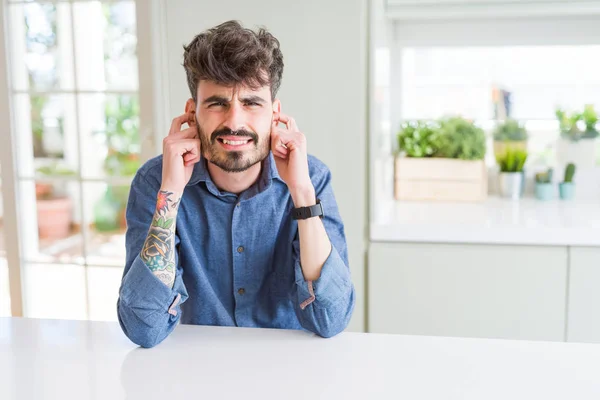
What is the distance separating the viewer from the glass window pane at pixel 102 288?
289cm

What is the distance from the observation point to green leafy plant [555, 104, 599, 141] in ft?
9.36

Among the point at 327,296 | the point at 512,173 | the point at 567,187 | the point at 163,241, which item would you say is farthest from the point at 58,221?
the point at 327,296

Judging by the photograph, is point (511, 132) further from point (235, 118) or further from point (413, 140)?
point (235, 118)

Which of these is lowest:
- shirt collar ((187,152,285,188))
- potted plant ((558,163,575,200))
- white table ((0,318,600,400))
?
white table ((0,318,600,400))

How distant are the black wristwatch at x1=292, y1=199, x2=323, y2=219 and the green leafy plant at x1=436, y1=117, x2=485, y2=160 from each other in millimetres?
1349

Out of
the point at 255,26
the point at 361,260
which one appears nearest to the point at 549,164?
the point at 361,260

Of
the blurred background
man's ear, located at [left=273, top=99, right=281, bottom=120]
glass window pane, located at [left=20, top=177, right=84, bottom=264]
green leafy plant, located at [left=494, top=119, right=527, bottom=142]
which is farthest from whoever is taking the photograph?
glass window pane, located at [left=20, top=177, right=84, bottom=264]

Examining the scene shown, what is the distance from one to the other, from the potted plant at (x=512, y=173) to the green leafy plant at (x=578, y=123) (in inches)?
8.5

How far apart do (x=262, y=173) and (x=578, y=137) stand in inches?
69.9

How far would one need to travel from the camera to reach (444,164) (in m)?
2.74

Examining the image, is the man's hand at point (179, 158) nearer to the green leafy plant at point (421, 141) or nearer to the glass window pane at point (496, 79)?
the green leafy plant at point (421, 141)

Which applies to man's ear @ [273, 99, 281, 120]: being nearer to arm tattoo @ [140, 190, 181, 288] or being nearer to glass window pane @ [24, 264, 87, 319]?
arm tattoo @ [140, 190, 181, 288]

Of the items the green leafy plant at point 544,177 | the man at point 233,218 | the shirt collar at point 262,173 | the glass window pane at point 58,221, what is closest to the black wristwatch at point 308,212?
the man at point 233,218

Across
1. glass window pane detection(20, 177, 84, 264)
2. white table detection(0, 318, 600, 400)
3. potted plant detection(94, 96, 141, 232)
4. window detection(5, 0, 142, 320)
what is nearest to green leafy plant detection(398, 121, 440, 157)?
A: window detection(5, 0, 142, 320)
